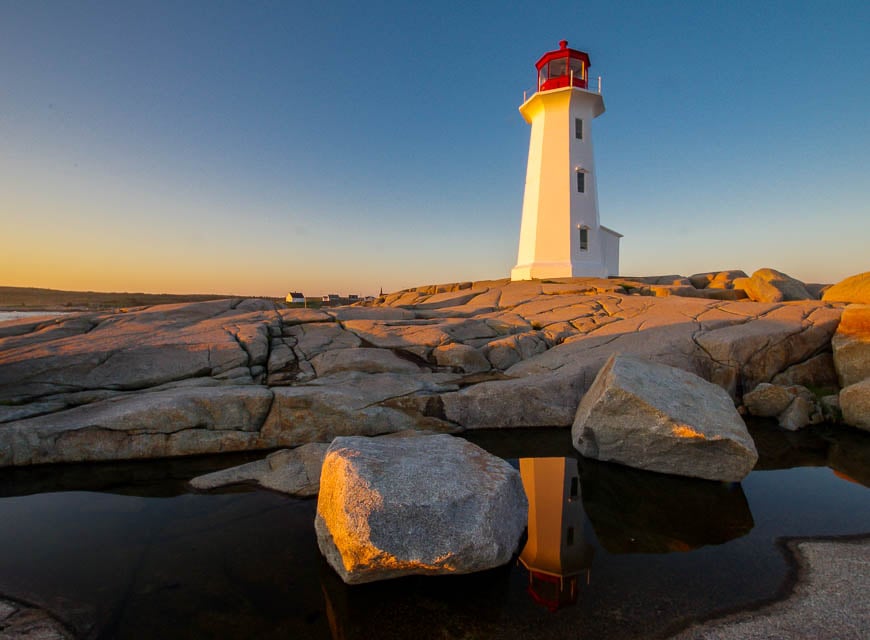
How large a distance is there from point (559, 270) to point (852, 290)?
43.8ft

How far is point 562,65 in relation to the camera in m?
27.9

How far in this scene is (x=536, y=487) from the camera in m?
6.55

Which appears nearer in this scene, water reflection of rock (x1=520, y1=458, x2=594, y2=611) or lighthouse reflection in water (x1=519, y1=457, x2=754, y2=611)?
water reflection of rock (x1=520, y1=458, x2=594, y2=611)

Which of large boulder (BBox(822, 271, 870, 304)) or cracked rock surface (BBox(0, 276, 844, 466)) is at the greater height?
large boulder (BBox(822, 271, 870, 304))

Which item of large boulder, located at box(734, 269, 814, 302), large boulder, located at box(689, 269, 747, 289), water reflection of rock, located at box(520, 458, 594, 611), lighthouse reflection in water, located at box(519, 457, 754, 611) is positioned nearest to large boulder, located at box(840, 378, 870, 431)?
lighthouse reflection in water, located at box(519, 457, 754, 611)

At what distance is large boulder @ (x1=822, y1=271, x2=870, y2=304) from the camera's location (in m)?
13.3

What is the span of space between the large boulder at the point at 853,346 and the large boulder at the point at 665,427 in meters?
5.46

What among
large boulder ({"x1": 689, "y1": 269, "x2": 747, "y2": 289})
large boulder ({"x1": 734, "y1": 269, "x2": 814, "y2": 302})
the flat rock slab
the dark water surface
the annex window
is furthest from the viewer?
the annex window

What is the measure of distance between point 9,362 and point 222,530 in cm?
797

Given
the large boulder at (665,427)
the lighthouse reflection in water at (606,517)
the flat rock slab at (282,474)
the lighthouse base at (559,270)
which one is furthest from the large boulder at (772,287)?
the flat rock slab at (282,474)

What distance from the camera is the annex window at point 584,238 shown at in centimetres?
2596

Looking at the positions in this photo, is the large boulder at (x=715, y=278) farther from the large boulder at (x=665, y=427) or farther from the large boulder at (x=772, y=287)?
the large boulder at (x=665, y=427)

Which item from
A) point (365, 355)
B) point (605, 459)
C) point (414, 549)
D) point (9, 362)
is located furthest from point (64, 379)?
point (605, 459)

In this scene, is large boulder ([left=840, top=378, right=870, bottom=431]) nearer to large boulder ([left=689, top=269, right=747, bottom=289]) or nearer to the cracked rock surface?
the cracked rock surface
